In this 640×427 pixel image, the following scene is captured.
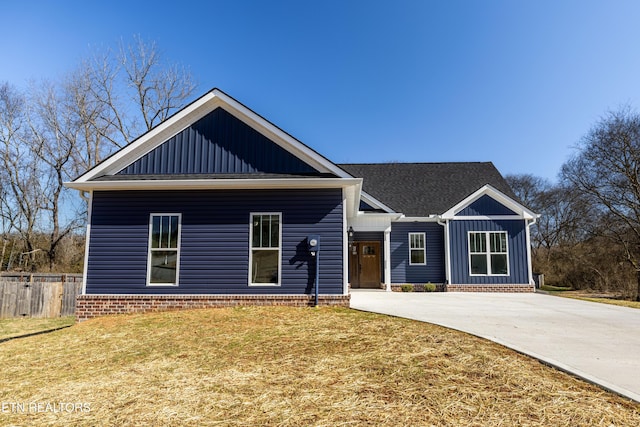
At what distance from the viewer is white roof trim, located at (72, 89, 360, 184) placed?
30.5ft

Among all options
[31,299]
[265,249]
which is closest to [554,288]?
[265,249]

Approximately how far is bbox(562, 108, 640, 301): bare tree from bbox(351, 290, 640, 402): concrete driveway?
13720 millimetres

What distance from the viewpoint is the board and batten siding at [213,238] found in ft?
29.2

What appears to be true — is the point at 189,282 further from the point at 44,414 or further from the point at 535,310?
the point at 535,310

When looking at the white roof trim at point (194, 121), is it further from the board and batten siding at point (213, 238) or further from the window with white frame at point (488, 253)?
the window with white frame at point (488, 253)

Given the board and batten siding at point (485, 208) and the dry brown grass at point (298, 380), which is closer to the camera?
the dry brown grass at point (298, 380)

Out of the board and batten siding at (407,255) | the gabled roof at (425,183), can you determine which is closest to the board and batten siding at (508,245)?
the board and batten siding at (407,255)

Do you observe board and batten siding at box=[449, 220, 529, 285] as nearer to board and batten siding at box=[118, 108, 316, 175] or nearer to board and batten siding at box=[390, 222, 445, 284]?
board and batten siding at box=[390, 222, 445, 284]

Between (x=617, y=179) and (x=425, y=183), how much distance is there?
11749mm

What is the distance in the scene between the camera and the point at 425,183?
720 inches

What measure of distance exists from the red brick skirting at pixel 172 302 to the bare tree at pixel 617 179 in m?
18.8

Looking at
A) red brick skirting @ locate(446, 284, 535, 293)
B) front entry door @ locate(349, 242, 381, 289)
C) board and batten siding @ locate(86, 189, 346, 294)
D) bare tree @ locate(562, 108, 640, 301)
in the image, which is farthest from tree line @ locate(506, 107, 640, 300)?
board and batten siding @ locate(86, 189, 346, 294)

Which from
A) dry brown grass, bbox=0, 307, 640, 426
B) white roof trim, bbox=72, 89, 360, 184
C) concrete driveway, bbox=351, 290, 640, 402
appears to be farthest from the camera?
white roof trim, bbox=72, 89, 360, 184

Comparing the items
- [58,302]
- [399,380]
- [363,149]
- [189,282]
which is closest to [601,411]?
[399,380]
